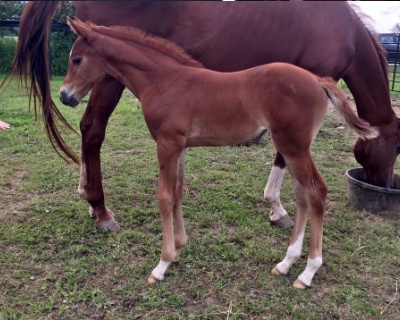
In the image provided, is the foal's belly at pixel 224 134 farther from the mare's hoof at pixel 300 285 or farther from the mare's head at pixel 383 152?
the mare's head at pixel 383 152

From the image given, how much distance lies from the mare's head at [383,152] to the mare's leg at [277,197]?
0.77 meters

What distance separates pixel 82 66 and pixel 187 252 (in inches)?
53.1

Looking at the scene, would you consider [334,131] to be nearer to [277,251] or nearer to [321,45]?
[321,45]

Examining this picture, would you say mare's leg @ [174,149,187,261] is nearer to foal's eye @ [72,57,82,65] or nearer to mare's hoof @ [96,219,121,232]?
mare's hoof @ [96,219,121,232]

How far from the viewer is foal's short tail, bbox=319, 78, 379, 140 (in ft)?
7.03

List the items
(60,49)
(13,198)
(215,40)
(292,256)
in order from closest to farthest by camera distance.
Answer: (292,256) < (215,40) < (13,198) < (60,49)

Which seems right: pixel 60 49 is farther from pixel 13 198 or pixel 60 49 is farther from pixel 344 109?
pixel 344 109

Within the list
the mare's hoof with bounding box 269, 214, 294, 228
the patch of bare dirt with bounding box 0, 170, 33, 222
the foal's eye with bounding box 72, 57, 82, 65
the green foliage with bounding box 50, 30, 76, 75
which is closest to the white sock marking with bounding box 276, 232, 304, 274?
the mare's hoof with bounding box 269, 214, 294, 228

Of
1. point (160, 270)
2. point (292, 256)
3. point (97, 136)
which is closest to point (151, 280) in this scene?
point (160, 270)

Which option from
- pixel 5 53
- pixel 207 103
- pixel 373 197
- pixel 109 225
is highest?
pixel 207 103

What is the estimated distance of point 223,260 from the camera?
253 centimetres

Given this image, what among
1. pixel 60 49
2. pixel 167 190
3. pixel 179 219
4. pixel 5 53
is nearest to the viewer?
pixel 167 190

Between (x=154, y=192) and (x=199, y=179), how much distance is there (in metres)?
0.51

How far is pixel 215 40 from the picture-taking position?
2.78 metres
